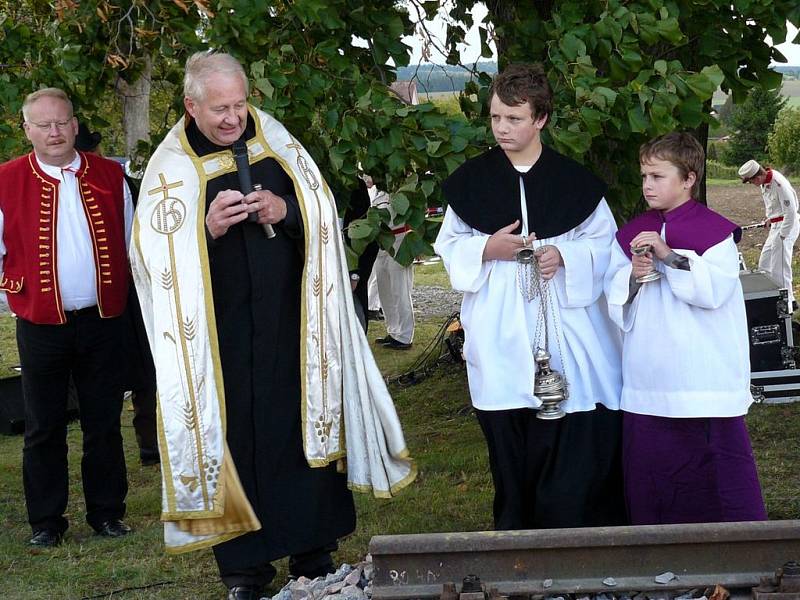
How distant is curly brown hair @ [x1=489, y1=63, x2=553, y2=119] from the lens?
423 cm

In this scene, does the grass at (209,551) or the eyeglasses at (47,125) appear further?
the eyeglasses at (47,125)

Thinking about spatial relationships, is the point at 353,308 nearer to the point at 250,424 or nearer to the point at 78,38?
the point at 250,424

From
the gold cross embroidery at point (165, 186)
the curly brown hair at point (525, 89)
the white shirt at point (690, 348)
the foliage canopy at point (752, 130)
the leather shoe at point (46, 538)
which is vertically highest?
the foliage canopy at point (752, 130)

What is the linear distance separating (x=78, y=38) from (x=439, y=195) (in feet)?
8.54

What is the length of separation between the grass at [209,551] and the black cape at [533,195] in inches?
66.9

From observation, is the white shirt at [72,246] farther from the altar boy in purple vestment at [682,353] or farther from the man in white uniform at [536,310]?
the altar boy in purple vestment at [682,353]

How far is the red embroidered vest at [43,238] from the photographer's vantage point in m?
5.48

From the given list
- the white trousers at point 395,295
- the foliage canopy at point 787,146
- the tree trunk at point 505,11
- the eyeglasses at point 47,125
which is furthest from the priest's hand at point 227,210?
the foliage canopy at point 787,146

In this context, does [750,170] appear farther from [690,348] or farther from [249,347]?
[249,347]

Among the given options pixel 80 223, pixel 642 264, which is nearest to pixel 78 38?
pixel 80 223

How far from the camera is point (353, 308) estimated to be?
15.5 feet

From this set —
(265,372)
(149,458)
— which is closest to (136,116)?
(149,458)

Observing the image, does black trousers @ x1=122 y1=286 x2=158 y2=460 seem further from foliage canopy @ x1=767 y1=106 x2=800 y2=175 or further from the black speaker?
foliage canopy @ x1=767 y1=106 x2=800 y2=175

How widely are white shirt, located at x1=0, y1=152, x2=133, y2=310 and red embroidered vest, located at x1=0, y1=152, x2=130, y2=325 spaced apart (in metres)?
0.02
